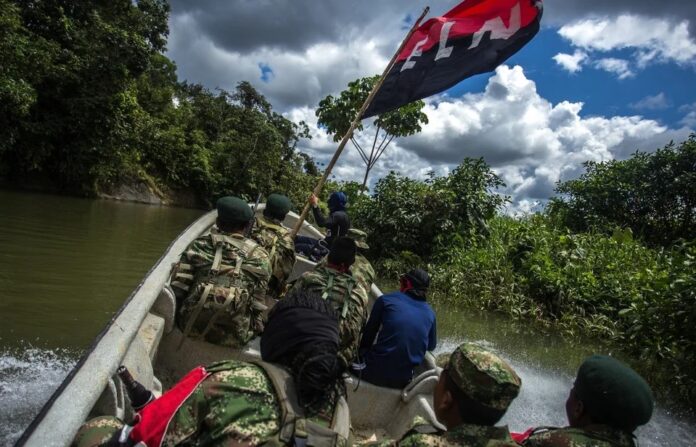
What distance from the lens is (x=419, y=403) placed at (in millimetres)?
2955

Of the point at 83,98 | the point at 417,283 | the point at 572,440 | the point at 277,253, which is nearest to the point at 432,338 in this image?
the point at 417,283

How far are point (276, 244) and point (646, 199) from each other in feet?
53.9

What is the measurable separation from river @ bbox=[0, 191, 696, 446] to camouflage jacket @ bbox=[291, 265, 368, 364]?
84.3 inches

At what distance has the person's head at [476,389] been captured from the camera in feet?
5.24

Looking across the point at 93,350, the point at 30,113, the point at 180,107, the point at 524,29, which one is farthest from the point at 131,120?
the point at 93,350

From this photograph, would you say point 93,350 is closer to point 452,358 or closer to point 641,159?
point 452,358

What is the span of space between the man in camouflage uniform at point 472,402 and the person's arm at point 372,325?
1664mm

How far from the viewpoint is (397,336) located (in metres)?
3.24

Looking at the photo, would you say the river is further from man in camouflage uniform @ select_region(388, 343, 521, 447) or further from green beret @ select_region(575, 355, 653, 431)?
green beret @ select_region(575, 355, 653, 431)

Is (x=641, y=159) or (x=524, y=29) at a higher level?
(x=641, y=159)

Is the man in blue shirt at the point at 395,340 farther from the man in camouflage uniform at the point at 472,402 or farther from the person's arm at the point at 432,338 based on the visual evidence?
the man in camouflage uniform at the point at 472,402

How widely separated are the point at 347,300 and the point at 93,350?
1529mm

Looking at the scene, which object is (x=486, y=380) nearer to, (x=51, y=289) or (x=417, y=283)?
(x=417, y=283)

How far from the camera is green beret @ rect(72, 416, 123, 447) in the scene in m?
1.60
